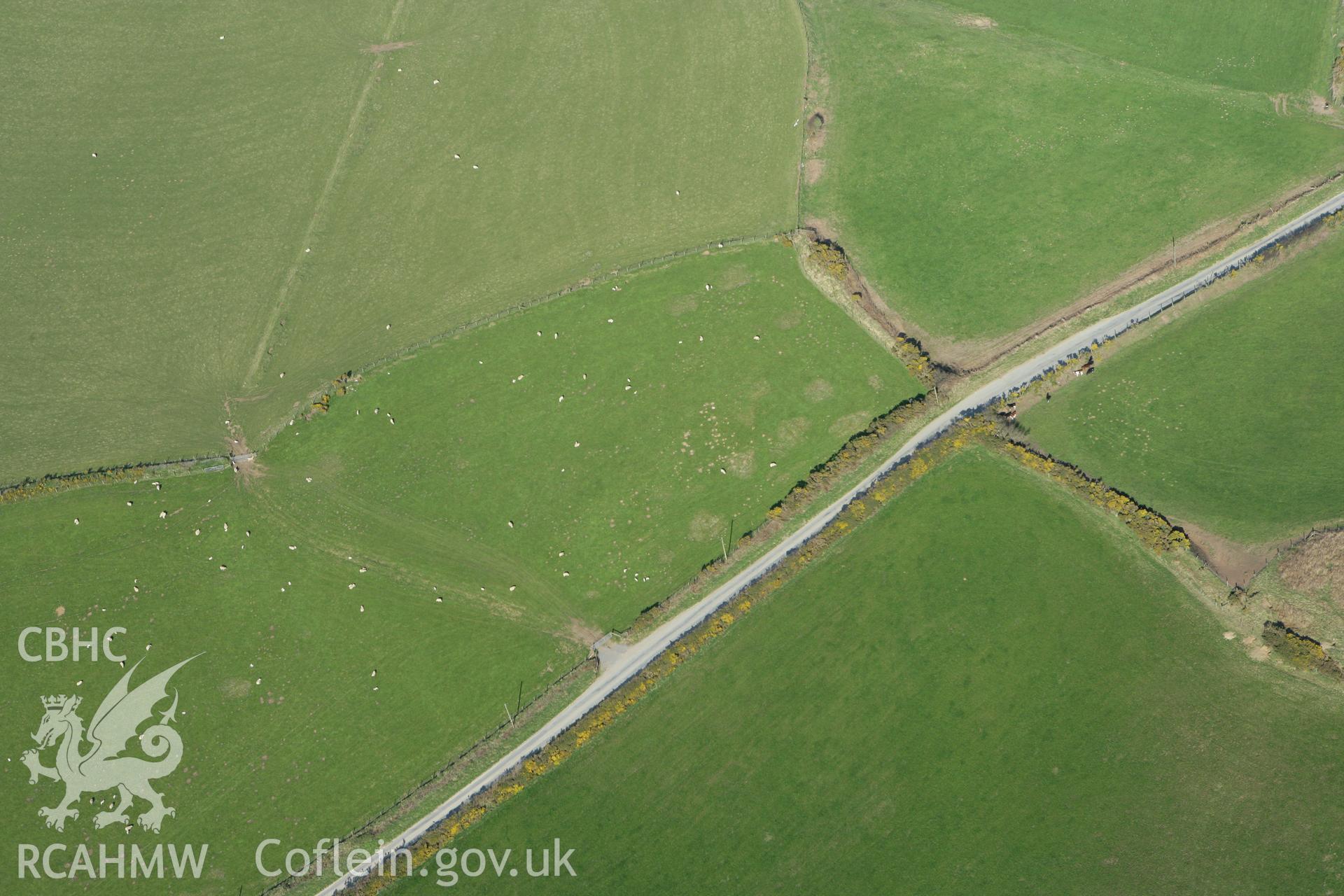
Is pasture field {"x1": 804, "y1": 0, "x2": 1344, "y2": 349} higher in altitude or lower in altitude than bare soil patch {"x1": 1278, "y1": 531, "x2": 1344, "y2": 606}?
higher

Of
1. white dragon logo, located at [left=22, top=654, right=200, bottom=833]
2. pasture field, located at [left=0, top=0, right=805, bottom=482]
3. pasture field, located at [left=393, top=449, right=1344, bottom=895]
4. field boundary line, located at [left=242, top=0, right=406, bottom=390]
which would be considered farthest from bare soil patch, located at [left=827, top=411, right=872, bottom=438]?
white dragon logo, located at [left=22, top=654, right=200, bottom=833]

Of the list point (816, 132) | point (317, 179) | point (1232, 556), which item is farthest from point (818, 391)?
point (317, 179)

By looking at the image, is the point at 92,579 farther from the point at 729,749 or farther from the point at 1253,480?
the point at 1253,480

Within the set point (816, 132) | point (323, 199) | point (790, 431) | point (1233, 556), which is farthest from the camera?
point (816, 132)

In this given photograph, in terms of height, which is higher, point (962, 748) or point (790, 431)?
point (790, 431)

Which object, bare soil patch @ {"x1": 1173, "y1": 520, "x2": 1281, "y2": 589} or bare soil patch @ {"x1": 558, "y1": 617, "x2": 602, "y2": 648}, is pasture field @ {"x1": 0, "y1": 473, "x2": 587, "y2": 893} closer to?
bare soil patch @ {"x1": 558, "y1": 617, "x2": 602, "y2": 648}

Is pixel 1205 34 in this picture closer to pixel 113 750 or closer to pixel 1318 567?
pixel 1318 567

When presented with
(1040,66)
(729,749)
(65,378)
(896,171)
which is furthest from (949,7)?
(65,378)
